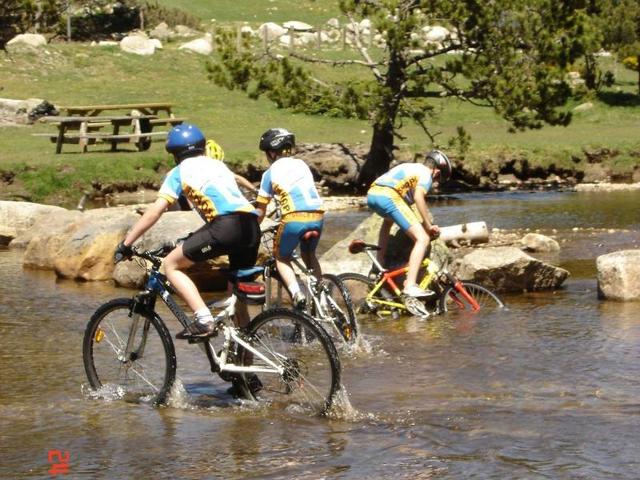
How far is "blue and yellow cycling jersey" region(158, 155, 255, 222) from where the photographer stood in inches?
348

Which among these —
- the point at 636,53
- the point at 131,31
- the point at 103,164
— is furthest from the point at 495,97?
the point at 131,31

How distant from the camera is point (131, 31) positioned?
175 ft

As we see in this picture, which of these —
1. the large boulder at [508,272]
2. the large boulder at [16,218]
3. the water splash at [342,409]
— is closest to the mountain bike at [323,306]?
the water splash at [342,409]

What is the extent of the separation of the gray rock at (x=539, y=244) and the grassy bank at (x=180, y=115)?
31.6ft

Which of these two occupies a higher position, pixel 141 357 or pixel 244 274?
pixel 244 274

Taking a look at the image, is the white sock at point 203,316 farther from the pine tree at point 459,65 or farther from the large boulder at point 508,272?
the pine tree at point 459,65

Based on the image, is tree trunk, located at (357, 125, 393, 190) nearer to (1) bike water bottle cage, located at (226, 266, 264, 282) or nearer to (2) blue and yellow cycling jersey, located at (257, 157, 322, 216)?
(2) blue and yellow cycling jersey, located at (257, 157, 322, 216)

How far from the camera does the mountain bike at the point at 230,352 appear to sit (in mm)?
8594

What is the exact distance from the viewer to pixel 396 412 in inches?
346

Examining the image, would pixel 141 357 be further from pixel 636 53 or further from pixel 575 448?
pixel 636 53

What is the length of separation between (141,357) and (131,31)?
149ft

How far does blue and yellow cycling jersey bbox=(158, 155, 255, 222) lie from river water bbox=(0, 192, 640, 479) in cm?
136

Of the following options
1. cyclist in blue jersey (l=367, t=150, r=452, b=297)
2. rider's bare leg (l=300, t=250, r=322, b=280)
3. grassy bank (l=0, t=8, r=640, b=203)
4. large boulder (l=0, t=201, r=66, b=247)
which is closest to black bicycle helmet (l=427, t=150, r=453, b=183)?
cyclist in blue jersey (l=367, t=150, r=452, b=297)

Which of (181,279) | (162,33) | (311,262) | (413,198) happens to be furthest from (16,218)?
(162,33)
